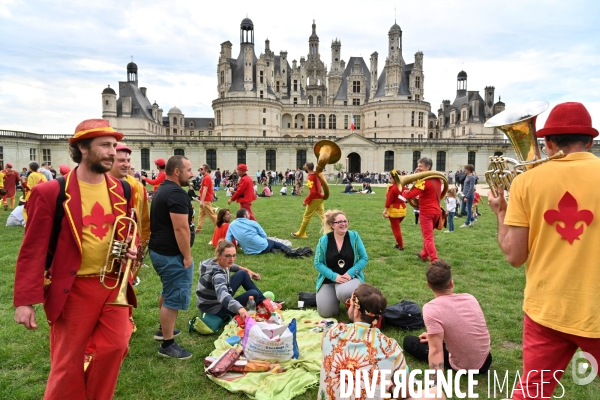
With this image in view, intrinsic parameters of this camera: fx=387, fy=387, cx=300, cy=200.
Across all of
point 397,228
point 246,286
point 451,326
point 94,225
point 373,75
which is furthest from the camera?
point 373,75

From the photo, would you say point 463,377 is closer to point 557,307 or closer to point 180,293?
point 557,307

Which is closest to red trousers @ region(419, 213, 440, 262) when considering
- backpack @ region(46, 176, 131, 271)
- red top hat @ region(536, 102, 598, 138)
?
red top hat @ region(536, 102, 598, 138)

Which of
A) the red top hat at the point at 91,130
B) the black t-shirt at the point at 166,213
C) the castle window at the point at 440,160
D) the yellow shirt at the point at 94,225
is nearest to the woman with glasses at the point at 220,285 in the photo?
the black t-shirt at the point at 166,213

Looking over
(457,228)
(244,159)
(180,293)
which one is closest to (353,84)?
(244,159)

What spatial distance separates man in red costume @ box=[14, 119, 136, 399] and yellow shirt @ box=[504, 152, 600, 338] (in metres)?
2.69

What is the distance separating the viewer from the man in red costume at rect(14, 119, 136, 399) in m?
2.49

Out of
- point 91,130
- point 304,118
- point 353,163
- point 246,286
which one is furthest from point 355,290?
point 304,118

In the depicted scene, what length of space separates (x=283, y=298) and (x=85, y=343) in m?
3.57

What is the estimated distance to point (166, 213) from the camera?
3.99 metres

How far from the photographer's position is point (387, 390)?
108 inches

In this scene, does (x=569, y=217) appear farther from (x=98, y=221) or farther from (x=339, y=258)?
(x=339, y=258)

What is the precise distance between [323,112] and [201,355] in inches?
2375

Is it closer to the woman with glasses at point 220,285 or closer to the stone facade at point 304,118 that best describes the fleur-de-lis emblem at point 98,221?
the woman with glasses at point 220,285

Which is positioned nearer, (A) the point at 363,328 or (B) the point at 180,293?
(A) the point at 363,328
